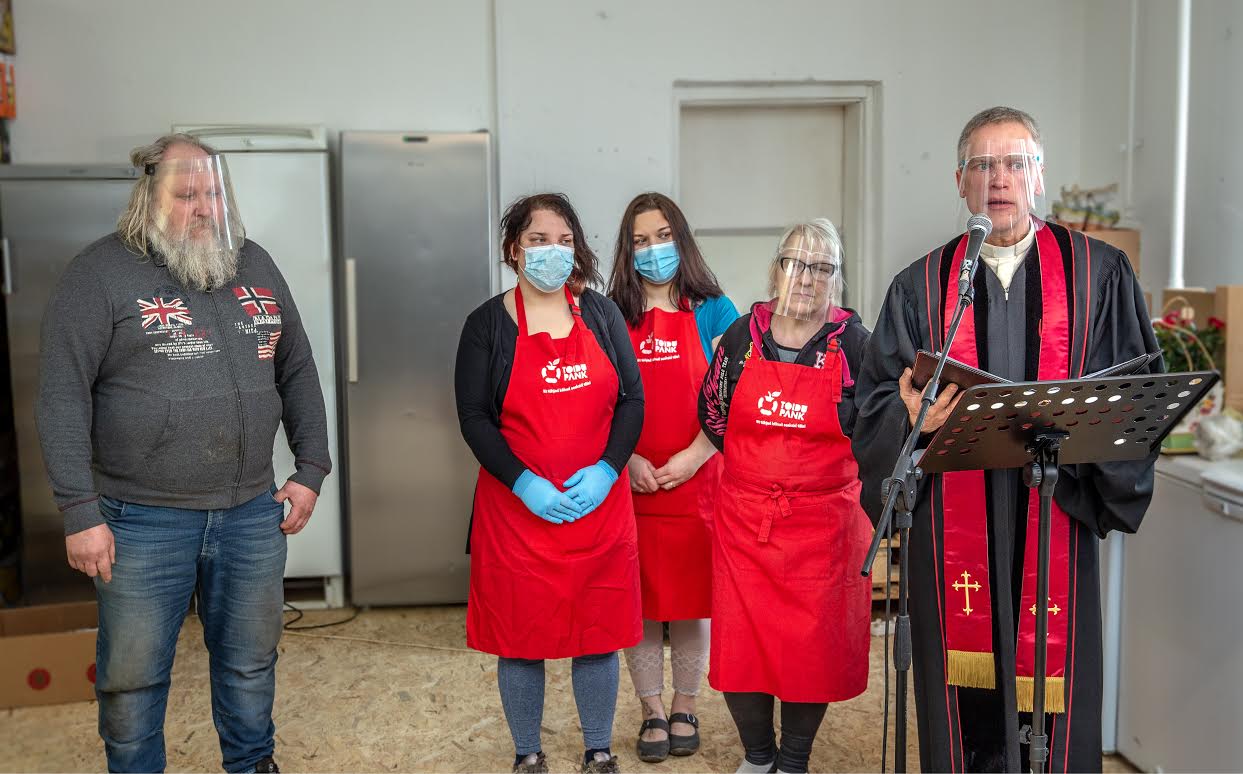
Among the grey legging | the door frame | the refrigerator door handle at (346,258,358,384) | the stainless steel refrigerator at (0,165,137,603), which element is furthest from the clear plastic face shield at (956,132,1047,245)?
the stainless steel refrigerator at (0,165,137,603)

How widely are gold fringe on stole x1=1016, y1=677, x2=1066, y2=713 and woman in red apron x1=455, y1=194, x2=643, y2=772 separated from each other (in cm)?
93

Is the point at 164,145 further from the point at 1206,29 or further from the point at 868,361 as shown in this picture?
the point at 1206,29

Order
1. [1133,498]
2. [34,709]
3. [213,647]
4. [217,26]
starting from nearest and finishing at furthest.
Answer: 1. [1133,498]
2. [213,647]
3. [34,709]
4. [217,26]

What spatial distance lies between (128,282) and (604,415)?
1.09 metres

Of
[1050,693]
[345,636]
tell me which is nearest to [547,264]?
[1050,693]

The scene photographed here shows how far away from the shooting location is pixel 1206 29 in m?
3.40

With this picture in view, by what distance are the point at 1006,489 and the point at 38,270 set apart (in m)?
3.36

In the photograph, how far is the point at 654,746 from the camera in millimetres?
2865

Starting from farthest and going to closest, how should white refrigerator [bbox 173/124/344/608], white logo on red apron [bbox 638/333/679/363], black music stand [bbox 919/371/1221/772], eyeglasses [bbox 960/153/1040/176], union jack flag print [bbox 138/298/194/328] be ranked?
1. white refrigerator [bbox 173/124/344/608]
2. white logo on red apron [bbox 638/333/679/363]
3. union jack flag print [bbox 138/298/194/328]
4. eyeglasses [bbox 960/153/1040/176]
5. black music stand [bbox 919/371/1221/772]

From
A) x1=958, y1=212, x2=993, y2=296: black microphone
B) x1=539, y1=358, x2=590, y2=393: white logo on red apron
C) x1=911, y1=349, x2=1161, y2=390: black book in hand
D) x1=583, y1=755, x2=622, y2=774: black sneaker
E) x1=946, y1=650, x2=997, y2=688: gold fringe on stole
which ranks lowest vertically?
x1=583, y1=755, x2=622, y2=774: black sneaker

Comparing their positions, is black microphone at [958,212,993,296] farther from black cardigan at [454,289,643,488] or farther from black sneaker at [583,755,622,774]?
black sneaker at [583,755,622,774]

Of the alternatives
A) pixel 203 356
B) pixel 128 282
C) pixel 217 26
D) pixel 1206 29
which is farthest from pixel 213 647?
pixel 1206 29

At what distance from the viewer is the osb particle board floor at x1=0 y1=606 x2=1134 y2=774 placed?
115 inches

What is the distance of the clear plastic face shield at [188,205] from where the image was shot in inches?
88.5
